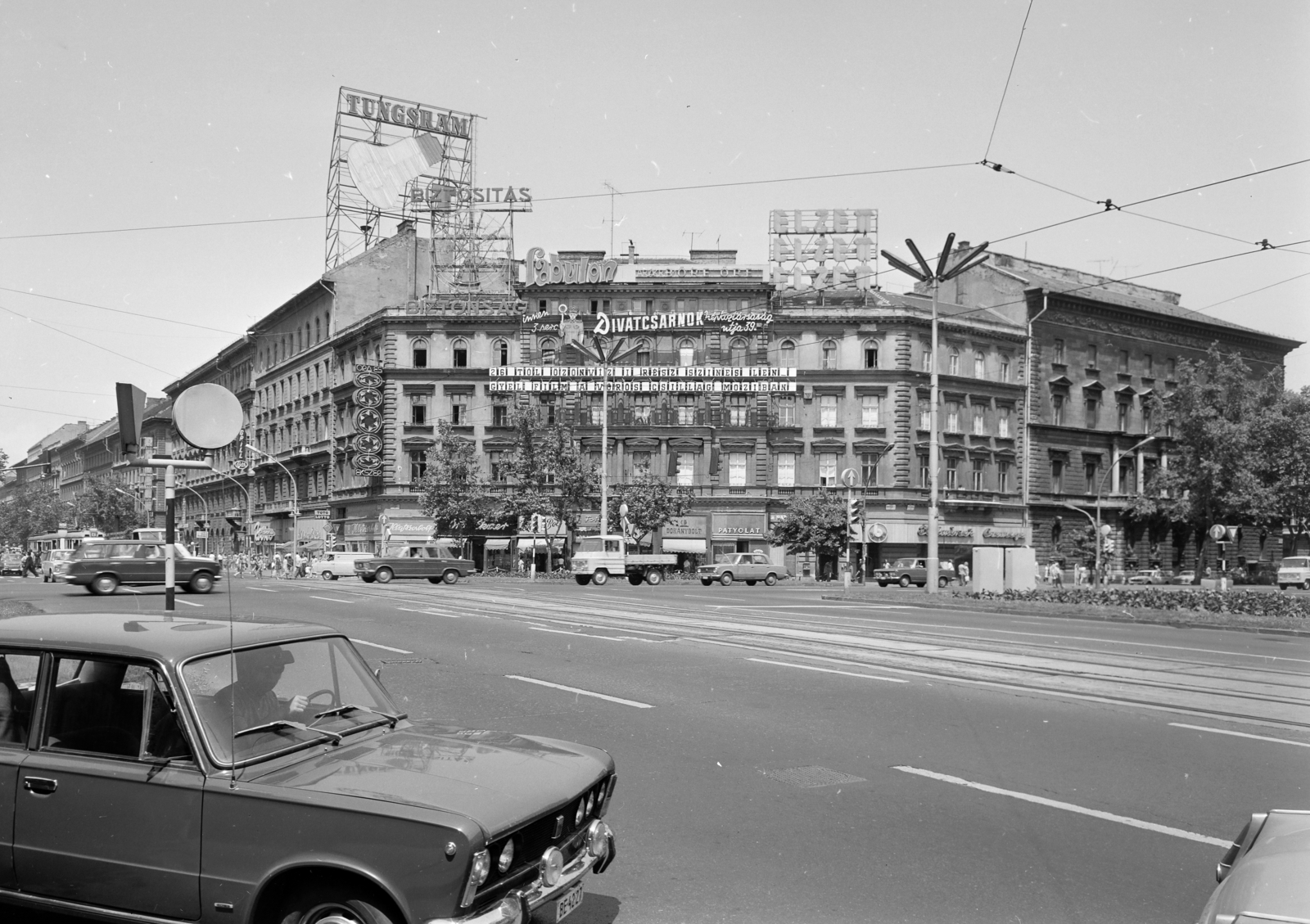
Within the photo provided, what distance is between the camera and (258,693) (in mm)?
4477

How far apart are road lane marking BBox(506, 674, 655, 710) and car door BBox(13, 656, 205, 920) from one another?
6201 millimetres

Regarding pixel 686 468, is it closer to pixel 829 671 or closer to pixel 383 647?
pixel 383 647

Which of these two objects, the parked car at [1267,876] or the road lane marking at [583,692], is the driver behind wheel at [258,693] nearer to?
the parked car at [1267,876]

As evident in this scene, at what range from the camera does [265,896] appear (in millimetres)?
3900

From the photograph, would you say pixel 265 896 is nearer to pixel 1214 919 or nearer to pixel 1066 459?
pixel 1214 919

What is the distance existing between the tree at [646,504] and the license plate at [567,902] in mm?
48907

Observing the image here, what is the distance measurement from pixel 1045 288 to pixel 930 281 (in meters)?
37.3

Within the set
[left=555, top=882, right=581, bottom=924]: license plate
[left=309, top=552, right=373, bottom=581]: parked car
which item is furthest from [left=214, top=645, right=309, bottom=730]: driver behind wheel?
[left=309, top=552, right=373, bottom=581]: parked car

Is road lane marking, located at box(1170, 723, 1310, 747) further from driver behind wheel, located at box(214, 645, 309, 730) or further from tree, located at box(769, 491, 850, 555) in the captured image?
tree, located at box(769, 491, 850, 555)

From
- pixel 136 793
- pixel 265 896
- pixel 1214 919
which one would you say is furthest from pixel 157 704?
pixel 1214 919

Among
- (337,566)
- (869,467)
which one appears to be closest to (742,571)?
(869,467)

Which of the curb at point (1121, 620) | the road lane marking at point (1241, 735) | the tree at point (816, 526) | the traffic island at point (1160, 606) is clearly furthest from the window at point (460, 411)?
the road lane marking at point (1241, 735)

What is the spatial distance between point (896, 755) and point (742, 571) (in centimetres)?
4199

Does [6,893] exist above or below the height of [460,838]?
below
